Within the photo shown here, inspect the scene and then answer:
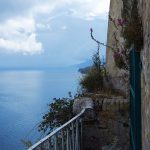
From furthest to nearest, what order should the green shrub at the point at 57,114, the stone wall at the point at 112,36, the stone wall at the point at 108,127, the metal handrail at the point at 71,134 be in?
1. the stone wall at the point at 112,36
2. the green shrub at the point at 57,114
3. the stone wall at the point at 108,127
4. the metal handrail at the point at 71,134

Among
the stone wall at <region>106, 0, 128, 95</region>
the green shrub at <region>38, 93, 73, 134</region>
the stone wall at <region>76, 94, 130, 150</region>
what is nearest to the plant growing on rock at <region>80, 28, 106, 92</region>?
the stone wall at <region>106, 0, 128, 95</region>

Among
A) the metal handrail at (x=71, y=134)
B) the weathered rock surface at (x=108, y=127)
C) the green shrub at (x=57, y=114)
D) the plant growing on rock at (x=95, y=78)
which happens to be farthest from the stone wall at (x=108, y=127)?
the plant growing on rock at (x=95, y=78)

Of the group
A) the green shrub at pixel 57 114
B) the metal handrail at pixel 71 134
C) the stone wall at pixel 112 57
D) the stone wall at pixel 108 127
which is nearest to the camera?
the metal handrail at pixel 71 134

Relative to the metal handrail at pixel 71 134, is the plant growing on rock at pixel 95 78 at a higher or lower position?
higher

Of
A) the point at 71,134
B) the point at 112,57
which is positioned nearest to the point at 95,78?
the point at 112,57

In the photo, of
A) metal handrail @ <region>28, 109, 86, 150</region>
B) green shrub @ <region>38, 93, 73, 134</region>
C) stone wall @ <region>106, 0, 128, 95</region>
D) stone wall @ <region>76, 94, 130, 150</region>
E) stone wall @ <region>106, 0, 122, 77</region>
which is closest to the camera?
metal handrail @ <region>28, 109, 86, 150</region>

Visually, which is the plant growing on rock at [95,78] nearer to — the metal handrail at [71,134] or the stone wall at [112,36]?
the stone wall at [112,36]

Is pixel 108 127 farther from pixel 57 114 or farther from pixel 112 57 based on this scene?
pixel 112 57

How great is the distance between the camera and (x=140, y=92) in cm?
486

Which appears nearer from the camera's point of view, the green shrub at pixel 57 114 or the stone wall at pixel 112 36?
the green shrub at pixel 57 114

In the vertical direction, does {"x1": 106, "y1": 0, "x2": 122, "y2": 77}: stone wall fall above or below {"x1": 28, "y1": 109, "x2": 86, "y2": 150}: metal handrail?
above

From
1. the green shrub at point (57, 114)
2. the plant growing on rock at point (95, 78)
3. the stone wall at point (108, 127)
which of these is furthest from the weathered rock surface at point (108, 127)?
the plant growing on rock at point (95, 78)

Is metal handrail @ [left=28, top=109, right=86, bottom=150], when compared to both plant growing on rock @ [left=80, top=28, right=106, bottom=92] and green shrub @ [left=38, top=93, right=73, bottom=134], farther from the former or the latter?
plant growing on rock @ [left=80, top=28, right=106, bottom=92]

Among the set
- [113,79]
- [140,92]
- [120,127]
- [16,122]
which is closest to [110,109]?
[120,127]
